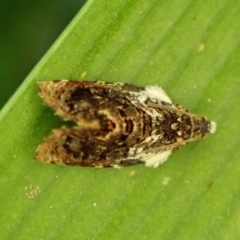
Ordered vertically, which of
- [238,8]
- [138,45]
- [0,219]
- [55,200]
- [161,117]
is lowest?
[0,219]

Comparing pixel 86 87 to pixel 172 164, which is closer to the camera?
pixel 86 87

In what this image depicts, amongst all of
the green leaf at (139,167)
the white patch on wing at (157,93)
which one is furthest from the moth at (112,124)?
the green leaf at (139,167)

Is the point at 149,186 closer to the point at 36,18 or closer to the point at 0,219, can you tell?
the point at 0,219

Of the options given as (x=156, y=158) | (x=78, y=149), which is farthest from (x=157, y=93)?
(x=78, y=149)

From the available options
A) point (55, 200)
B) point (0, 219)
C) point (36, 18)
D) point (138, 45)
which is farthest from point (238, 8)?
point (0, 219)

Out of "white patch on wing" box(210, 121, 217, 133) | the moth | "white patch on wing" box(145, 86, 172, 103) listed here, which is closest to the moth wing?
the moth

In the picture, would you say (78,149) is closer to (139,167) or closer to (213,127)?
(139,167)

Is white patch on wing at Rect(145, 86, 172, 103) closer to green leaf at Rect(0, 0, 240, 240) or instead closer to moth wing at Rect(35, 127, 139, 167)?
green leaf at Rect(0, 0, 240, 240)

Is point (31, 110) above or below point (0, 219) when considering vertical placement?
above
